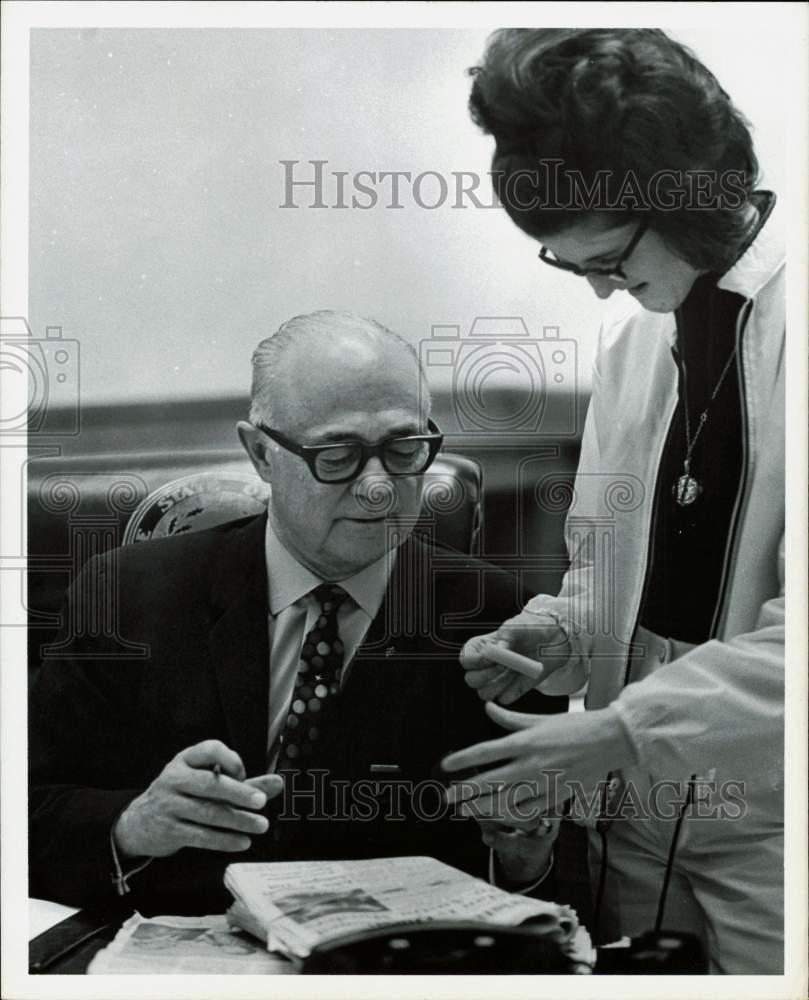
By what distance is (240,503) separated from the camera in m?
2.27

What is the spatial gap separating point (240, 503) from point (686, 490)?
91 centimetres

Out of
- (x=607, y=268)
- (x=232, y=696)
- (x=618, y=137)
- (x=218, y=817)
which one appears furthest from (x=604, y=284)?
(x=218, y=817)

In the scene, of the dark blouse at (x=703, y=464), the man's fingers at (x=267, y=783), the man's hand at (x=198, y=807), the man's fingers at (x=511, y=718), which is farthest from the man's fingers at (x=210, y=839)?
the dark blouse at (x=703, y=464)

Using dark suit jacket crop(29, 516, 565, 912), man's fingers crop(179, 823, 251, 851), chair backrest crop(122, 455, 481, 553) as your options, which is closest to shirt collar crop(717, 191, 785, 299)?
chair backrest crop(122, 455, 481, 553)

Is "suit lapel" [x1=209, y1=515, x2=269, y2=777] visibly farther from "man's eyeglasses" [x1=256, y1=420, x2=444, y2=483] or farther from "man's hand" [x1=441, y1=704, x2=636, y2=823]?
"man's hand" [x1=441, y1=704, x2=636, y2=823]

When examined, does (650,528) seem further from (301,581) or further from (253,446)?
(253,446)

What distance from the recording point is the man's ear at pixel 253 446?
7.36 feet

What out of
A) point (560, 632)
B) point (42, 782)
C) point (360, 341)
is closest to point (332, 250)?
point (360, 341)

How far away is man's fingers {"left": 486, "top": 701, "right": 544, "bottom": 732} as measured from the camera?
2.25 meters

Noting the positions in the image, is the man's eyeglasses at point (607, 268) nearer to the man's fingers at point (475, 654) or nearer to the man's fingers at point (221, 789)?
the man's fingers at point (475, 654)

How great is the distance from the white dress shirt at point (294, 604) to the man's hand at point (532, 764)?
1.08ft

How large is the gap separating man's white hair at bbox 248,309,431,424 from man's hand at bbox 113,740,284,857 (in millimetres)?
698

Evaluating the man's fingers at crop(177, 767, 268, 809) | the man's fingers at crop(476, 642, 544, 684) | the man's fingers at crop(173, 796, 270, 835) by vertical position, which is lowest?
the man's fingers at crop(173, 796, 270, 835)

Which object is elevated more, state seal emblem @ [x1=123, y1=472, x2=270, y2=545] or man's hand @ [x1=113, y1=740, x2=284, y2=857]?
state seal emblem @ [x1=123, y1=472, x2=270, y2=545]
